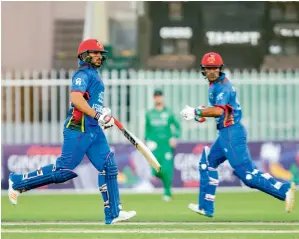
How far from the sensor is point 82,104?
13367mm

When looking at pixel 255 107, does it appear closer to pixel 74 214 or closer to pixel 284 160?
pixel 284 160

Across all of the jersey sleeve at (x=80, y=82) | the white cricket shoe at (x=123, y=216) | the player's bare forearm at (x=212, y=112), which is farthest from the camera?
the player's bare forearm at (x=212, y=112)

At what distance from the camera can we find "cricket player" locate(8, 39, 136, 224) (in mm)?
13594

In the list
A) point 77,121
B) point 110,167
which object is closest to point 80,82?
point 77,121

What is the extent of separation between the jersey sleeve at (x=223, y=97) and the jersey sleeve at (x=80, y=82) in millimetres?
1779

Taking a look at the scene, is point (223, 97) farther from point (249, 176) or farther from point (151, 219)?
point (151, 219)

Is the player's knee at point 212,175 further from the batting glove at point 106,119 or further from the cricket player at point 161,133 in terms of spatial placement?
the cricket player at point 161,133

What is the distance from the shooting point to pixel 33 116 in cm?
2288

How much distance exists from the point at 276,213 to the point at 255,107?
6.82m

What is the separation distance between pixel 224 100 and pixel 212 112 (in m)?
0.23

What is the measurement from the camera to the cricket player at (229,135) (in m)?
14.4

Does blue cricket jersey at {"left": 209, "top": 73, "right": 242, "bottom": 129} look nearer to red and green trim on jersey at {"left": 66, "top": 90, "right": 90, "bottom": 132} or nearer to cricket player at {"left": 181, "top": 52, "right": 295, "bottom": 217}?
cricket player at {"left": 181, "top": 52, "right": 295, "bottom": 217}

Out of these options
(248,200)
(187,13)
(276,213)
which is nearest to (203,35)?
(187,13)

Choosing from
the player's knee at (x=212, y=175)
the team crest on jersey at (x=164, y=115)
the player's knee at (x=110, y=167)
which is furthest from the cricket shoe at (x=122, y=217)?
the team crest on jersey at (x=164, y=115)
